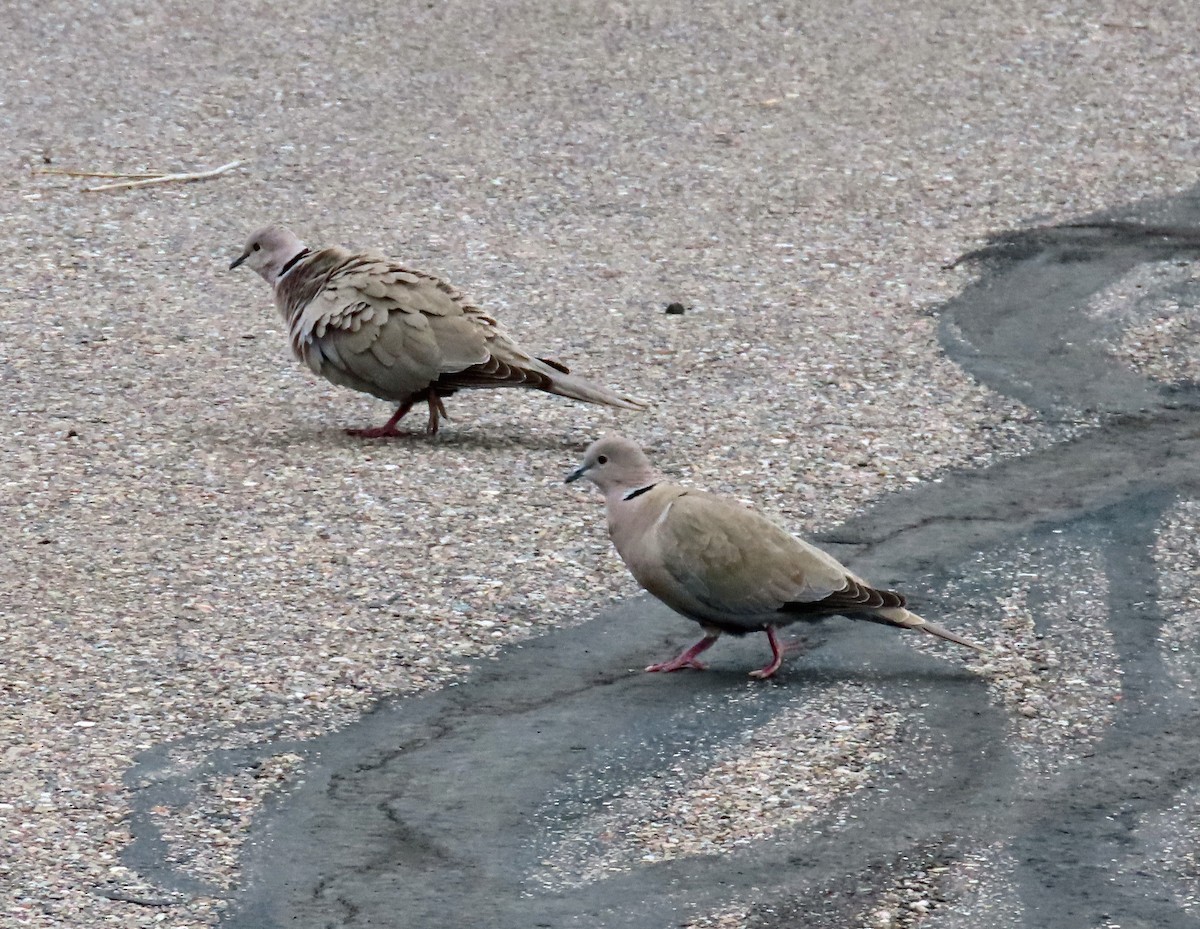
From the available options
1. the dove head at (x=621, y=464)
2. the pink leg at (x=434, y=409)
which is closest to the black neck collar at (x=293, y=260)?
the pink leg at (x=434, y=409)

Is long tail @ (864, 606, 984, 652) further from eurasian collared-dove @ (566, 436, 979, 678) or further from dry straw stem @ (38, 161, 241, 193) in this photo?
dry straw stem @ (38, 161, 241, 193)

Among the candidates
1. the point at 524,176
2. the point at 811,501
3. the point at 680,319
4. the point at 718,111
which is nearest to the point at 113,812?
the point at 811,501

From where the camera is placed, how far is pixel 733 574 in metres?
4.47

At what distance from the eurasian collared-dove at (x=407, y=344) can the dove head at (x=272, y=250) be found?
0.46m

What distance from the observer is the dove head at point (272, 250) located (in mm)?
6750

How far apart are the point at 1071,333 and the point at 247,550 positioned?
3782 mm

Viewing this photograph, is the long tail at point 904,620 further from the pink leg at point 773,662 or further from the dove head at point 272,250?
the dove head at point 272,250

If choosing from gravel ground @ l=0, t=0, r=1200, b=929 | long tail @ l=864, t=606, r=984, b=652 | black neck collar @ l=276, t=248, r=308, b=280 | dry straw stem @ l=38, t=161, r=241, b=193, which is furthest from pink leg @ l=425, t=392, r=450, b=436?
dry straw stem @ l=38, t=161, r=241, b=193

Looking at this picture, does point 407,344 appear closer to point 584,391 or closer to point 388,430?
point 388,430

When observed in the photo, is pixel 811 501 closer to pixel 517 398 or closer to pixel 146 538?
pixel 517 398

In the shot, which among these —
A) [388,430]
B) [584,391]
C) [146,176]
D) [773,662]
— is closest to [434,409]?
[388,430]

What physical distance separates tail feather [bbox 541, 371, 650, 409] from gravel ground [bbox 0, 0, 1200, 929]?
232mm

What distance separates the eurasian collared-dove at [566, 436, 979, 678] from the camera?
4.47m

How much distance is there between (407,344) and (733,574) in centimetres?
207
